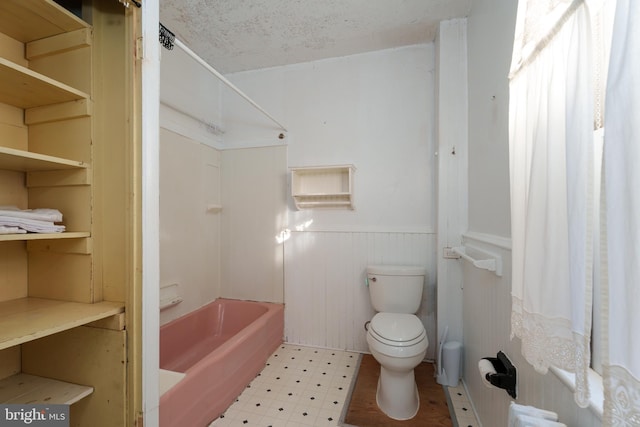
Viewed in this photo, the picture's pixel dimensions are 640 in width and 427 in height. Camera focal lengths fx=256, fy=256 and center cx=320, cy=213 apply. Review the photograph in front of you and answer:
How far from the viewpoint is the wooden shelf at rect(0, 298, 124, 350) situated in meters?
0.81

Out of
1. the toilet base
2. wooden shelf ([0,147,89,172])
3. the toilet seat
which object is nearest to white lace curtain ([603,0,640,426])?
the toilet seat

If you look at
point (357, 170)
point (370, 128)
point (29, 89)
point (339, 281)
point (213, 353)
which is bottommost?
point (213, 353)

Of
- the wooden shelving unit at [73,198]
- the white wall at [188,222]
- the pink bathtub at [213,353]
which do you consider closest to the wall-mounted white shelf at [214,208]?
the white wall at [188,222]

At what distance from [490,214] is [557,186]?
845mm

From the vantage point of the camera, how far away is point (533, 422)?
70 centimetres

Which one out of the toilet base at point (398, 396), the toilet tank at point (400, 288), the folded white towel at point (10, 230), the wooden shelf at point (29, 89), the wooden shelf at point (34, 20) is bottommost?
the toilet base at point (398, 396)

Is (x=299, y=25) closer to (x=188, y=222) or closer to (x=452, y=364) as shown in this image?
(x=188, y=222)

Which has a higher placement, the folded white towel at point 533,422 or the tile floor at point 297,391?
the folded white towel at point 533,422

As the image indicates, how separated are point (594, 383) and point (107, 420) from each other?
5.37ft

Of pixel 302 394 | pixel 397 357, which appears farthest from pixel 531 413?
pixel 302 394

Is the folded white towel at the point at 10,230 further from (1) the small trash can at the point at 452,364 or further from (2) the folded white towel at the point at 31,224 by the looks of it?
(1) the small trash can at the point at 452,364

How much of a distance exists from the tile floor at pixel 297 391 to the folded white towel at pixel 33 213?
1.33 metres

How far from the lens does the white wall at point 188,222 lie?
6.40 feet

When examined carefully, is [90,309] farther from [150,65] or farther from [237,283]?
[237,283]
